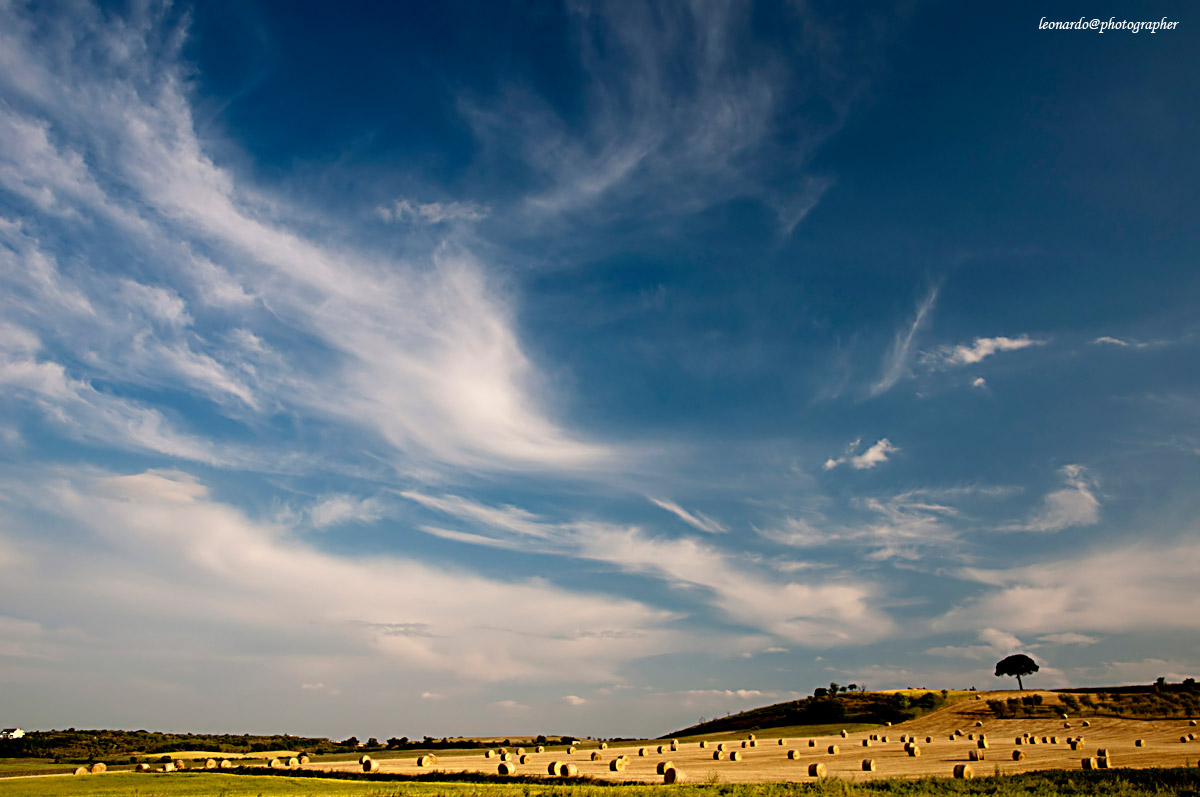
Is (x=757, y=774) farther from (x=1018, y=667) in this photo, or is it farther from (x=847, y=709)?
(x=1018, y=667)

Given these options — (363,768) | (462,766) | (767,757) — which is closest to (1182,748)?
(767,757)

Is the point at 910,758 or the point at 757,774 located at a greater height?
the point at 910,758

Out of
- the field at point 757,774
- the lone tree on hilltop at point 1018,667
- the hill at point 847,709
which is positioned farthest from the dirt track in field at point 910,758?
the lone tree on hilltop at point 1018,667

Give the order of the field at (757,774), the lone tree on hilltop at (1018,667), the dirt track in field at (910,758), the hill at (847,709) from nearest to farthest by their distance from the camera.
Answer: the field at (757,774), the dirt track in field at (910,758), the hill at (847,709), the lone tree on hilltop at (1018,667)

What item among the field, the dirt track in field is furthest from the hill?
the field

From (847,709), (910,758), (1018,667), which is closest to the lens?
(910,758)

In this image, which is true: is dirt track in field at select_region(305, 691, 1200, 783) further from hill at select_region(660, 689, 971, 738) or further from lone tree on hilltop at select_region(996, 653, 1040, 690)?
lone tree on hilltop at select_region(996, 653, 1040, 690)

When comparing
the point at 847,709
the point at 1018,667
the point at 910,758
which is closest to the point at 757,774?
the point at 910,758

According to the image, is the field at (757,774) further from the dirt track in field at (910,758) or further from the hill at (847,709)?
the hill at (847,709)

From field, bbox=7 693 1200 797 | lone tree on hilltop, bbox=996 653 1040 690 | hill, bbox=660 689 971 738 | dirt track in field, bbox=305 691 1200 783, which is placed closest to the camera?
field, bbox=7 693 1200 797

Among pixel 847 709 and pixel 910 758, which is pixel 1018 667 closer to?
pixel 847 709

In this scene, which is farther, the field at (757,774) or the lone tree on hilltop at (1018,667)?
the lone tree on hilltop at (1018,667)

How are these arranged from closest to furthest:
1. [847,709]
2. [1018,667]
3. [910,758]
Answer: [910,758] → [847,709] → [1018,667]

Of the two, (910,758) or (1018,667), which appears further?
(1018,667)
